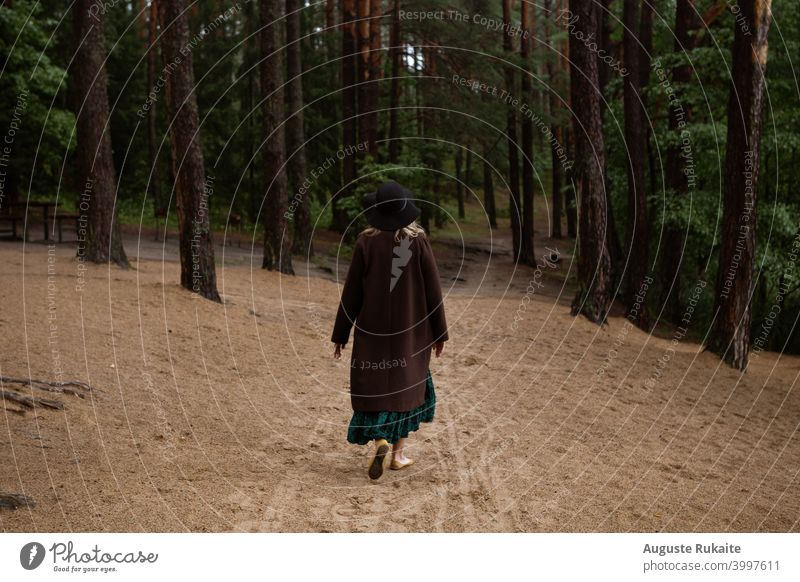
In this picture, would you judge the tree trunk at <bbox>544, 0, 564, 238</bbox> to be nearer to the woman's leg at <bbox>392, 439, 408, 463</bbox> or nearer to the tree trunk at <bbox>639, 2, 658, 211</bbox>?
the tree trunk at <bbox>639, 2, 658, 211</bbox>

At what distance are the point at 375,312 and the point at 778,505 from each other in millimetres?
4189

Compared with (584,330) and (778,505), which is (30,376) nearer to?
(778,505)

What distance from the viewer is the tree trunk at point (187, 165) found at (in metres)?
14.2

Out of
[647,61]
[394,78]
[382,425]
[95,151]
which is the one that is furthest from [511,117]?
[382,425]

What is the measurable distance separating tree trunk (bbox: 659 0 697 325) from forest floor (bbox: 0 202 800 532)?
4868 mm

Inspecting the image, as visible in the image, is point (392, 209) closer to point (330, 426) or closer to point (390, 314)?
point (390, 314)

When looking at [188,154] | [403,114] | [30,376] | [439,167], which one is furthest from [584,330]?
[403,114]

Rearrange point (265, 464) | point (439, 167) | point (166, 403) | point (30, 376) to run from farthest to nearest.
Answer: point (439, 167) → point (166, 403) → point (30, 376) → point (265, 464)

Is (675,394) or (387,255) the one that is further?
(675,394)

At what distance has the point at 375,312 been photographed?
7418 mm

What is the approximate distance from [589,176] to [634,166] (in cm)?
439

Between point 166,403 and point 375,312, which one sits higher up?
point 375,312

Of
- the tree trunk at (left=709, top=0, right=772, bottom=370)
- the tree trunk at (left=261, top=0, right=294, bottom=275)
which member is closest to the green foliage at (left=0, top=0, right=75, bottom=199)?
the tree trunk at (left=261, top=0, right=294, bottom=275)

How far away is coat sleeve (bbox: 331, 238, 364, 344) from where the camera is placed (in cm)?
744
